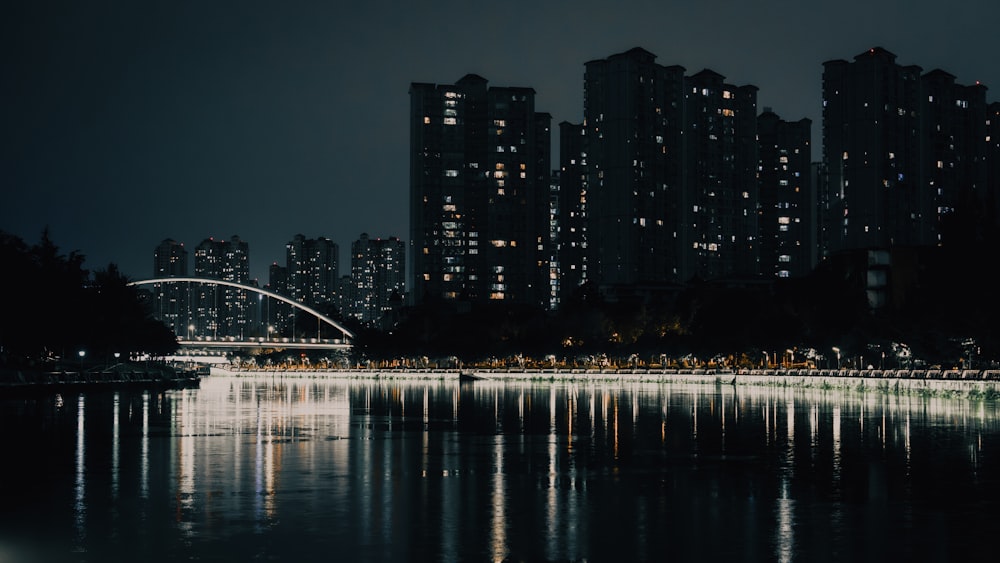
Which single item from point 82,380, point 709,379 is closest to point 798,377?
point 709,379

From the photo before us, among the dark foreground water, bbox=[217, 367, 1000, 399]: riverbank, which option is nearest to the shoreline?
bbox=[217, 367, 1000, 399]: riverbank

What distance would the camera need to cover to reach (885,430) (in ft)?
135

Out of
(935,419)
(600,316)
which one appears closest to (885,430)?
(935,419)

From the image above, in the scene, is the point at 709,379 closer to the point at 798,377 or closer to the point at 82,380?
the point at 798,377

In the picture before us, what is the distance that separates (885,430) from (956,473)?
15193 millimetres

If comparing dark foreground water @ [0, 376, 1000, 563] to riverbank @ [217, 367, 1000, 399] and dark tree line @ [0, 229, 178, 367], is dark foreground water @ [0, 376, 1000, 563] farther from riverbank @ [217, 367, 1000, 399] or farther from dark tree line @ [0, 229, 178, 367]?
dark tree line @ [0, 229, 178, 367]

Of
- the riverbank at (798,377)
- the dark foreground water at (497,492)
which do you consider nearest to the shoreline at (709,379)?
the riverbank at (798,377)

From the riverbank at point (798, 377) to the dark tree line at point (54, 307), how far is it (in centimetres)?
4490

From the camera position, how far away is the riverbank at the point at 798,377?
7531 centimetres

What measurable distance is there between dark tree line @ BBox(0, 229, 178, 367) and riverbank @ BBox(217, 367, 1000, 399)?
44903 millimetres

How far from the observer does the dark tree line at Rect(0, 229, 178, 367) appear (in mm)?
81688

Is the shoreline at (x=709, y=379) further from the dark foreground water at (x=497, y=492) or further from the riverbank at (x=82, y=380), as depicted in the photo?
the dark foreground water at (x=497, y=492)

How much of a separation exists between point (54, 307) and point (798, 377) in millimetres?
60442

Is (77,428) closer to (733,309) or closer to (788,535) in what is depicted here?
(788,535)
